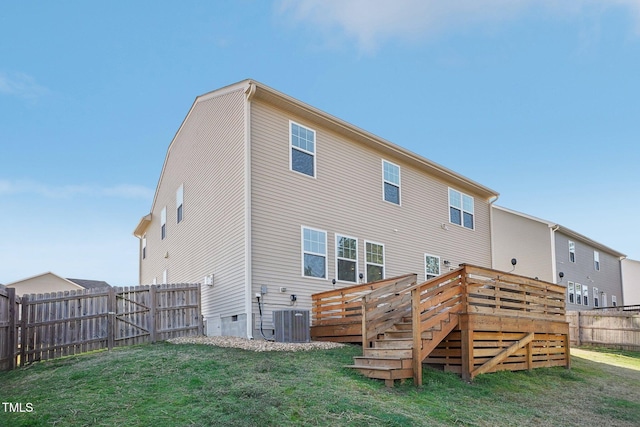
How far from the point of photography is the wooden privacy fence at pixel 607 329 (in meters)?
19.1

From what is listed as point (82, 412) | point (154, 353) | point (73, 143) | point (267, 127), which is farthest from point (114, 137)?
point (82, 412)

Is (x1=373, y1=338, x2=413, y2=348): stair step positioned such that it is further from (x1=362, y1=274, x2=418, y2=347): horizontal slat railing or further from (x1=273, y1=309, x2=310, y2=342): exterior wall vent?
(x1=273, y1=309, x2=310, y2=342): exterior wall vent

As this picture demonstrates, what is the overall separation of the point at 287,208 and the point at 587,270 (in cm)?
2491

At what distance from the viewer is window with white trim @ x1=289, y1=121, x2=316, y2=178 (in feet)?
41.9

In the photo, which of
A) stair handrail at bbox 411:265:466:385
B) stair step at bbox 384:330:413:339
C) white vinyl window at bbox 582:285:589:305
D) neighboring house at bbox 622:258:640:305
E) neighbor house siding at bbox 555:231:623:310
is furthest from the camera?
neighboring house at bbox 622:258:640:305

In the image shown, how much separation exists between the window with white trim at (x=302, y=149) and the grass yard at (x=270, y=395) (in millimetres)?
4743

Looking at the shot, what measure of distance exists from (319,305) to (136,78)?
12783mm

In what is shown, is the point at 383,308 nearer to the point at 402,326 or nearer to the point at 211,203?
the point at 402,326

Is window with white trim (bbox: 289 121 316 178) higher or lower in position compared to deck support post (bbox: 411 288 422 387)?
higher

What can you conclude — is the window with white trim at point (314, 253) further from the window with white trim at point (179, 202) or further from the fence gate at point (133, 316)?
the window with white trim at point (179, 202)

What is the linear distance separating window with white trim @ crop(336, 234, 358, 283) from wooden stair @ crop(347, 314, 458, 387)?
353cm

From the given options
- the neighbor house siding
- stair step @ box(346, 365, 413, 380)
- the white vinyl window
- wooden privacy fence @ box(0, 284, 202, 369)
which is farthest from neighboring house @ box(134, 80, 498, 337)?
the white vinyl window

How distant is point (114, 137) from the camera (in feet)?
70.2

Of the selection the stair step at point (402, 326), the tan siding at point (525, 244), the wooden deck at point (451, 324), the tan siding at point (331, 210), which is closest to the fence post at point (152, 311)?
the tan siding at point (331, 210)
